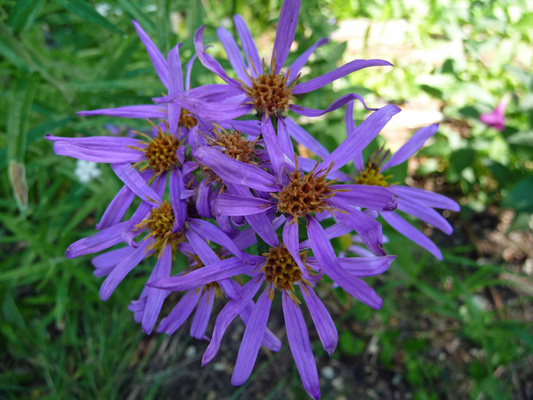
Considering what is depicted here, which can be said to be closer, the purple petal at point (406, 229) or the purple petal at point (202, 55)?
the purple petal at point (202, 55)

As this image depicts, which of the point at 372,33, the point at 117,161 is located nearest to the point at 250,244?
the point at 117,161

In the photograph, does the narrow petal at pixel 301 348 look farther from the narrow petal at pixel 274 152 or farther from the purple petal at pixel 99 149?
the purple petal at pixel 99 149

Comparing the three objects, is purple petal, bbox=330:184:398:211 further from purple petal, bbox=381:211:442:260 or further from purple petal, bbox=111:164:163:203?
purple petal, bbox=111:164:163:203

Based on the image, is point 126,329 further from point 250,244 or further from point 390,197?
point 390,197

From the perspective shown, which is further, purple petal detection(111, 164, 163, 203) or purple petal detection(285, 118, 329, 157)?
purple petal detection(285, 118, 329, 157)

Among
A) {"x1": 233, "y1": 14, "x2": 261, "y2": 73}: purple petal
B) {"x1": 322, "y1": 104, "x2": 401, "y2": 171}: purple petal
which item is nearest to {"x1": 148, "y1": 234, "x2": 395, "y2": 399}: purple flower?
{"x1": 322, "y1": 104, "x2": 401, "y2": 171}: purple petal

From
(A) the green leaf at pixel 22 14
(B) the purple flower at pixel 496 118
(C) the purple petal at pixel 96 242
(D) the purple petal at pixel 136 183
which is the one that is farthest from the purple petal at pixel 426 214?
(B) the purple flower at pixel 496 118
